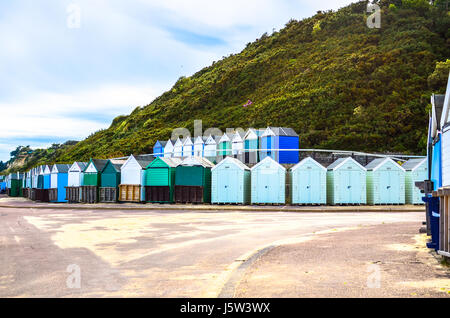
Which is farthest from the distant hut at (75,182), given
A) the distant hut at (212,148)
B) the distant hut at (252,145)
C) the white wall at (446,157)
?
the white wall at (446,157)

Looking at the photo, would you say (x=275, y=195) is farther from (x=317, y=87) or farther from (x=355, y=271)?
(x=317, y=87)

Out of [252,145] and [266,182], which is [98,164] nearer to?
[252,145]

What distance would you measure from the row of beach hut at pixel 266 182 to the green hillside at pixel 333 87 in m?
18.3

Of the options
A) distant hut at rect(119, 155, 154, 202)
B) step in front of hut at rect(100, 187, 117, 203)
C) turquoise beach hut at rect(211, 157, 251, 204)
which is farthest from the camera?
step in front of hut at rect(100, 187, 117, 203)

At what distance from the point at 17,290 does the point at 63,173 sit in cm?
3596

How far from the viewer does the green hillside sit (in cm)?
5159

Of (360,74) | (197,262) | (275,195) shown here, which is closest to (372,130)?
(360,74)

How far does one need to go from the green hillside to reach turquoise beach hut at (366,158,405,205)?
18.1 metres

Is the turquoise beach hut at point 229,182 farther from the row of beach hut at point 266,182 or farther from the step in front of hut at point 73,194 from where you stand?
the step in front of hut at point 73,194

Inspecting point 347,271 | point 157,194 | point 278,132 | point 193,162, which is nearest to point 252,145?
point 278,132

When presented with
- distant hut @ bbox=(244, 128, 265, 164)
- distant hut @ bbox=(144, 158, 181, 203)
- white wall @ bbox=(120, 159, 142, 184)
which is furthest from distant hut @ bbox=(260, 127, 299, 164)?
white wall @ bbox=(120, 159, 142, 184)

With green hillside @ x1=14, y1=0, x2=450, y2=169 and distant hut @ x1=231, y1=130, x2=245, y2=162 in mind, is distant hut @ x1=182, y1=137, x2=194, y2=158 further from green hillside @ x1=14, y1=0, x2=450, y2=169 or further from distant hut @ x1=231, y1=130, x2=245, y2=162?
green hillside @ x1=14, y1=0, x2=450, y2=169

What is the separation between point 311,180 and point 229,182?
5236 mm

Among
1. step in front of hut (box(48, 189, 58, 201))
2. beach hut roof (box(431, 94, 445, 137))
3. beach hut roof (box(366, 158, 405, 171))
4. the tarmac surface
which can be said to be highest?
beach hut roof (box(431, 94, 445, 137))
